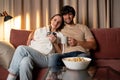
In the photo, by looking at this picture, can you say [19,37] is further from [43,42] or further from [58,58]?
[58,58]

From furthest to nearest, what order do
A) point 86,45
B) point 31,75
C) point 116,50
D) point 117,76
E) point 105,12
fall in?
point 105,12
point 116,50
point 86,45
point 31,75
point 117,76

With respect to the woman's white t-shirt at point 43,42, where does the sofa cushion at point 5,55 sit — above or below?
below

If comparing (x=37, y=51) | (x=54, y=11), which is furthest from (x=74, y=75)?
(x=54, y=11)

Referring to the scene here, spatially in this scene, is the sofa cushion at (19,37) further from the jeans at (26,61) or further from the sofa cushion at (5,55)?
the jeans at (26,61)

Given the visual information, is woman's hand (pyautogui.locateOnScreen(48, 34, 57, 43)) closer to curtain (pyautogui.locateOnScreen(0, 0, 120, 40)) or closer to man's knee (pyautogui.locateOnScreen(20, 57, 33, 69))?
man's knee (pyautogui.locateOnScreen(20, 57, 33, 69))

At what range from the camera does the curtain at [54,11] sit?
3000 millimetres

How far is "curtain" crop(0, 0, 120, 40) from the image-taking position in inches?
118

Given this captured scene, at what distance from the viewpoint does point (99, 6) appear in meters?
3.02

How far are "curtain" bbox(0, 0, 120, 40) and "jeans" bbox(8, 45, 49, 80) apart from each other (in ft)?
2.94

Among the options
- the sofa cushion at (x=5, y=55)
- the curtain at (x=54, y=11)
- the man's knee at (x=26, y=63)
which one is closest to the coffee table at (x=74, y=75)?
the man's knee at (x=26, y=63)

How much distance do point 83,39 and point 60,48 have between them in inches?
13.0

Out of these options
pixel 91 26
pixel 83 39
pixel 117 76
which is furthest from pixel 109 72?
pixel 91 26

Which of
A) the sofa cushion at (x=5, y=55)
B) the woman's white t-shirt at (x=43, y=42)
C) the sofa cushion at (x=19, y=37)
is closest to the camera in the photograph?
the sofa cushion at (x=5, y=55)

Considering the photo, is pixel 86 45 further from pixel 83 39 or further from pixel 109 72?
pixel 109 72
